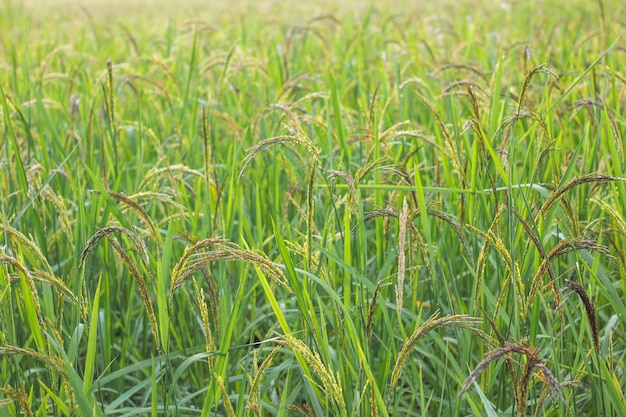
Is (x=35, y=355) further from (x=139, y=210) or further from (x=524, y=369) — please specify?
(x=524, y=369)

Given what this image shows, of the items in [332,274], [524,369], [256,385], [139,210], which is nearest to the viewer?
[524,369]

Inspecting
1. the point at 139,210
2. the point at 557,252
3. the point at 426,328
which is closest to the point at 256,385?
the point at 426,328

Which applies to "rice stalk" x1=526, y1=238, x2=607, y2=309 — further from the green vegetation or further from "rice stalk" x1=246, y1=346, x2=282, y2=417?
"rice stalk" x1=246, y1=346, x2=282, y2=417

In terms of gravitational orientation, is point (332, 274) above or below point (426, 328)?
below

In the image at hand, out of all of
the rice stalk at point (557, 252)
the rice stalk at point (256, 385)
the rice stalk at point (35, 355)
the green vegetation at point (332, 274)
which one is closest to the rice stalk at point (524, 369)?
the green vegetation at point (332, 274)

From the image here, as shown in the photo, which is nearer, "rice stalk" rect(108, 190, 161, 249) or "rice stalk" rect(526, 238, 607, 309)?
"rice stalk" rect(526, 238, 607, 309)

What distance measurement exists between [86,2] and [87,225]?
11.3 m

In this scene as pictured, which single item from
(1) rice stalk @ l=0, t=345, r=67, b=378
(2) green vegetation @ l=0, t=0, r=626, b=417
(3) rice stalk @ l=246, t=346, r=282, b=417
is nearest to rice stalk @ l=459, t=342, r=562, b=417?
(2) green vegetation @ l=0, t=0, r=626, b=417

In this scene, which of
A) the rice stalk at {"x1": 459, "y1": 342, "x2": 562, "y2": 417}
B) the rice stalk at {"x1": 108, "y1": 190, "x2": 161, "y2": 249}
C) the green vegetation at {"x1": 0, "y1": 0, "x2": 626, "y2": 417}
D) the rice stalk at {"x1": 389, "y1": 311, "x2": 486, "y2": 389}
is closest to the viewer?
the rice stalk at {"x1": 459, "y1": 342, "x2": 562, "y2": 417}

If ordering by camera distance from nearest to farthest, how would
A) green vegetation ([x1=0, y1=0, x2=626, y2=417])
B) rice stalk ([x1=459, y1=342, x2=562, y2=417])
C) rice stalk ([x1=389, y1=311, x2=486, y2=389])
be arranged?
rice stalk ([x1=459, y1=342, x2=562, y2=417])
rice stalk ([x1=389, y1=311, x2=486, y2=389])
green vegetation ([x1=0, y1=0, x2=626, y2=417])

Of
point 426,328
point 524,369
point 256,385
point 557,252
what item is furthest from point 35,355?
point 557,252

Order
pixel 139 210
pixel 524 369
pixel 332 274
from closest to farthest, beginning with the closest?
1. pixel 524 369
2. pixel 139 210
3. pixel 332 274

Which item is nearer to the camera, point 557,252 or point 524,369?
point 524,369

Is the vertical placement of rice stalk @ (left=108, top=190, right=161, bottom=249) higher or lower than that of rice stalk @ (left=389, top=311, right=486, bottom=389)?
higher
